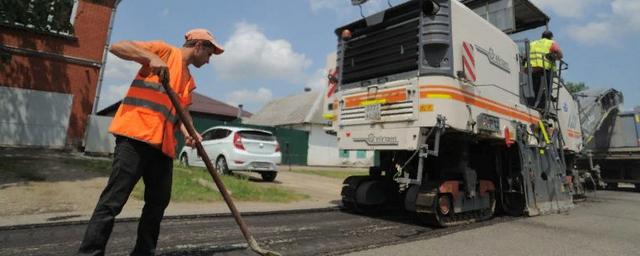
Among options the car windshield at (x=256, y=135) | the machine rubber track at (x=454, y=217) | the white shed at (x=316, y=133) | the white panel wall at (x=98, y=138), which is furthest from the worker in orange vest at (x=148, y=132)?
the white shed at (x=316, y=133)

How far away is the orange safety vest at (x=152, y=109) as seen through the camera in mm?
3047

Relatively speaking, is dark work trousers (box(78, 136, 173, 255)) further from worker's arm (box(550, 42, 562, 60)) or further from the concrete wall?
the concrete wall

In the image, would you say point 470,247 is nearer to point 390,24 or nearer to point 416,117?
point 416,117

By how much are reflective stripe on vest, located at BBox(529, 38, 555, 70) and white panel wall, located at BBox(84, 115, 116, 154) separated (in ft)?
41.9

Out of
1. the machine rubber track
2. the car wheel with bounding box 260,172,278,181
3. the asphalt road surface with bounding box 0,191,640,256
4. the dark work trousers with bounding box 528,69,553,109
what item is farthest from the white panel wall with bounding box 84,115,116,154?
the dark work trousers with bounding box 528,69,553,109

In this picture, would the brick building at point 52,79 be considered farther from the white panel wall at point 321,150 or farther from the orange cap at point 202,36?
the white panel wall at point 321,150

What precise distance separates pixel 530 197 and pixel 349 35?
13.2 feet

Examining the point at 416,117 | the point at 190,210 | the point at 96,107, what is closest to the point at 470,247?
the point at 416,117

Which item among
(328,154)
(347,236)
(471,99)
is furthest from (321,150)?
(347,236)

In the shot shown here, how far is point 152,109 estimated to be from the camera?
3111mm

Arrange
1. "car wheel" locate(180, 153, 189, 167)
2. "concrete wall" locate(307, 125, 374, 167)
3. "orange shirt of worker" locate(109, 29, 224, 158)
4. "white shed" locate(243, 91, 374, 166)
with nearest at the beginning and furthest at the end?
"orange shirt of worker" locate(109, 29, 224, 158), "car wheel" locate(180, 153, 189, 167), "concrete wall" locate(307, 125, 374, 167), "white shed" locate(243, 91, 374, 166)

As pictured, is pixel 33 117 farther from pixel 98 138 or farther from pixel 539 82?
pixel 539 82

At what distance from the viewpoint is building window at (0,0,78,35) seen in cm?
871

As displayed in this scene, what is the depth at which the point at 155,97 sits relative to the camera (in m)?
3.14
